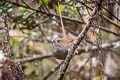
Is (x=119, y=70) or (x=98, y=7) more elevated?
(x=98, y=7)

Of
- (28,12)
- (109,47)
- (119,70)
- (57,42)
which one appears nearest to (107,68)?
(119,70)

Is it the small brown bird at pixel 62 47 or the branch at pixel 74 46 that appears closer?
the branch at pixel 74 46

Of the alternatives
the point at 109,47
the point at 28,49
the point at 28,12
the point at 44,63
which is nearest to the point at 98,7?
the point at 28,12

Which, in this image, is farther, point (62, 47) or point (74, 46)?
point (62, 47)

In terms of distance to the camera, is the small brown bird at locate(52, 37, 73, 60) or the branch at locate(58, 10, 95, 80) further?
the small brown bird at locate(52, 37, 73, 60)

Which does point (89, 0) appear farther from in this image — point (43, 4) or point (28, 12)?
point (28, 12)

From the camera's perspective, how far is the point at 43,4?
1707 millimetres

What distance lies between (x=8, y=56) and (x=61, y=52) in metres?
0.31

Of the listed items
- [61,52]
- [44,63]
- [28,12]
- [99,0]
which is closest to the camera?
[99,0]

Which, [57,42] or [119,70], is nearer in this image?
[57,42]

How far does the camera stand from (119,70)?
4684mm

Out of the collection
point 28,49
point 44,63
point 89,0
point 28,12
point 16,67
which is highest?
point 89,0

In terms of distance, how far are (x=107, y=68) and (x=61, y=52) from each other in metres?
3.42

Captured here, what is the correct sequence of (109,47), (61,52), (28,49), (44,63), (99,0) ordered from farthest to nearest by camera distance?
(44,63) → (28,49) → (109,47) → (61,52) → (99,0)
